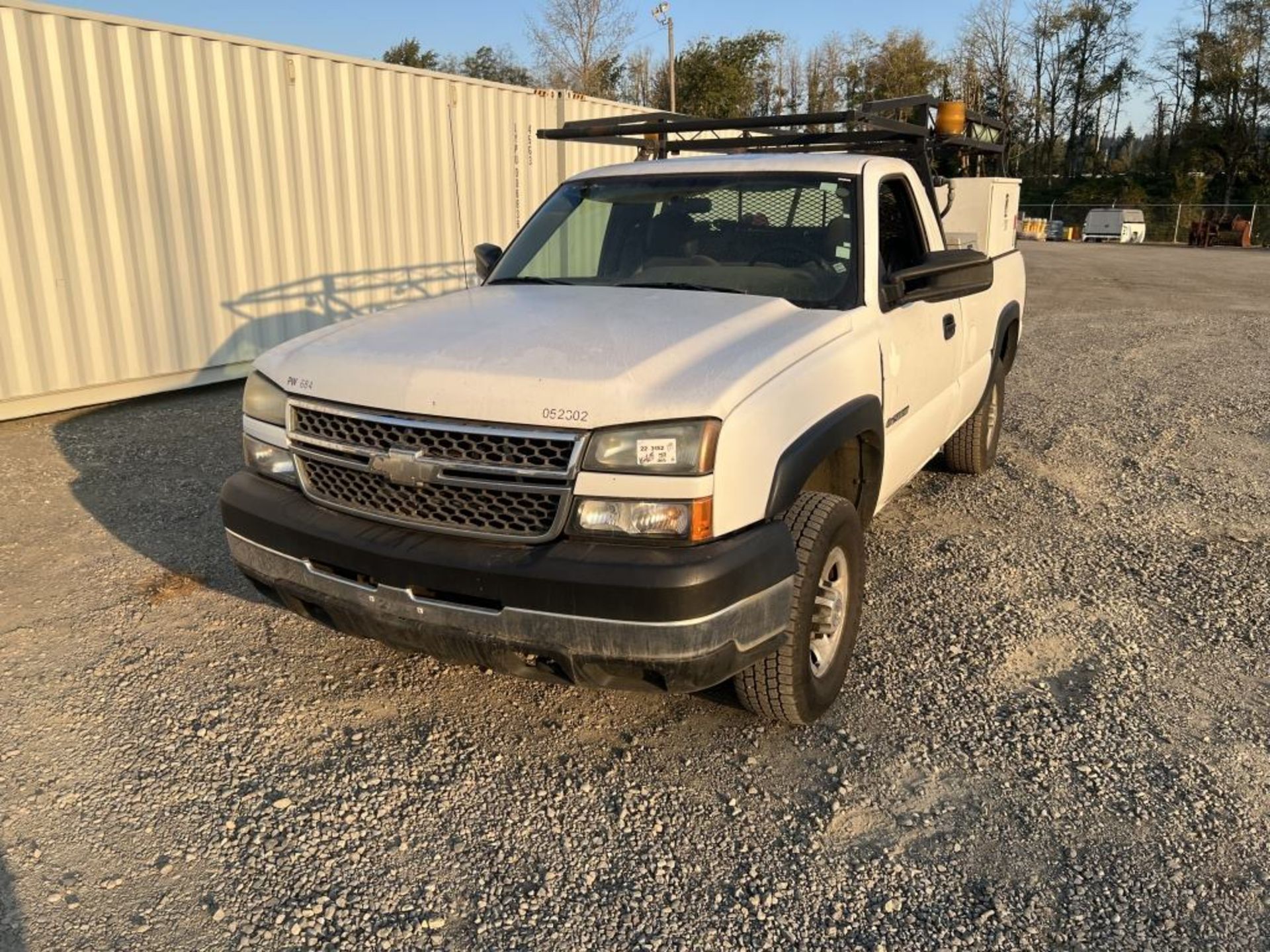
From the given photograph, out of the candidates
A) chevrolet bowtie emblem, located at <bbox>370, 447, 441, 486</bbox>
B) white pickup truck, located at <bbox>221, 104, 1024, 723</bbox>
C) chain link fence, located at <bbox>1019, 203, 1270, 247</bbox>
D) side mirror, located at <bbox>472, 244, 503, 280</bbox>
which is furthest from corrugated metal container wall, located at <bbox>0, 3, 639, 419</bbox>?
chain link fence, located at <bbox>1019, 203, 1270, 247</bbox>

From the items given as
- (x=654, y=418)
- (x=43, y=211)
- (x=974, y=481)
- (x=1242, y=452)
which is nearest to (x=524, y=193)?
(x=43, y=211)

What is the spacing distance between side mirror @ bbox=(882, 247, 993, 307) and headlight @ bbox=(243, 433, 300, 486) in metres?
2.28

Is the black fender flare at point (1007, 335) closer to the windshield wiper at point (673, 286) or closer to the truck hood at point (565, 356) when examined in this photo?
the windshield wiper at point (673, 286)

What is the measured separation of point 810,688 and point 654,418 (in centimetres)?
115

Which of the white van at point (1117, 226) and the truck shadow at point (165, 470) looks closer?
the truck shadow at point (165, 470)

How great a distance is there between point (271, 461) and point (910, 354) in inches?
99.0

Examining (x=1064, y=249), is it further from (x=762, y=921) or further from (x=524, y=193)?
(x=762, y=921)

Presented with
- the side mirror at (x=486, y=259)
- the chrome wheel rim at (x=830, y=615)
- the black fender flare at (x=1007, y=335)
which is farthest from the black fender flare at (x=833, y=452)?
the black fender flare at (x=1007, y=335)

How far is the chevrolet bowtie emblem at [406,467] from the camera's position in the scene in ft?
9.24

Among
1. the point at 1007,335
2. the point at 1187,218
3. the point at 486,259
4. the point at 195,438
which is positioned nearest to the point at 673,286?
the point at 486,259

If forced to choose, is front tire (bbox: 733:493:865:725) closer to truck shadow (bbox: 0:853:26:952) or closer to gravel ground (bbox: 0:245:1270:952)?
gravel ground (bbox: 0:245:1270:952)

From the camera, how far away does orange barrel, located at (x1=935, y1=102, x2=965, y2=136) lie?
5359mm

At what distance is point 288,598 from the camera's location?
3.18 m

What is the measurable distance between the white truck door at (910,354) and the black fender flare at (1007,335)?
109 cm
